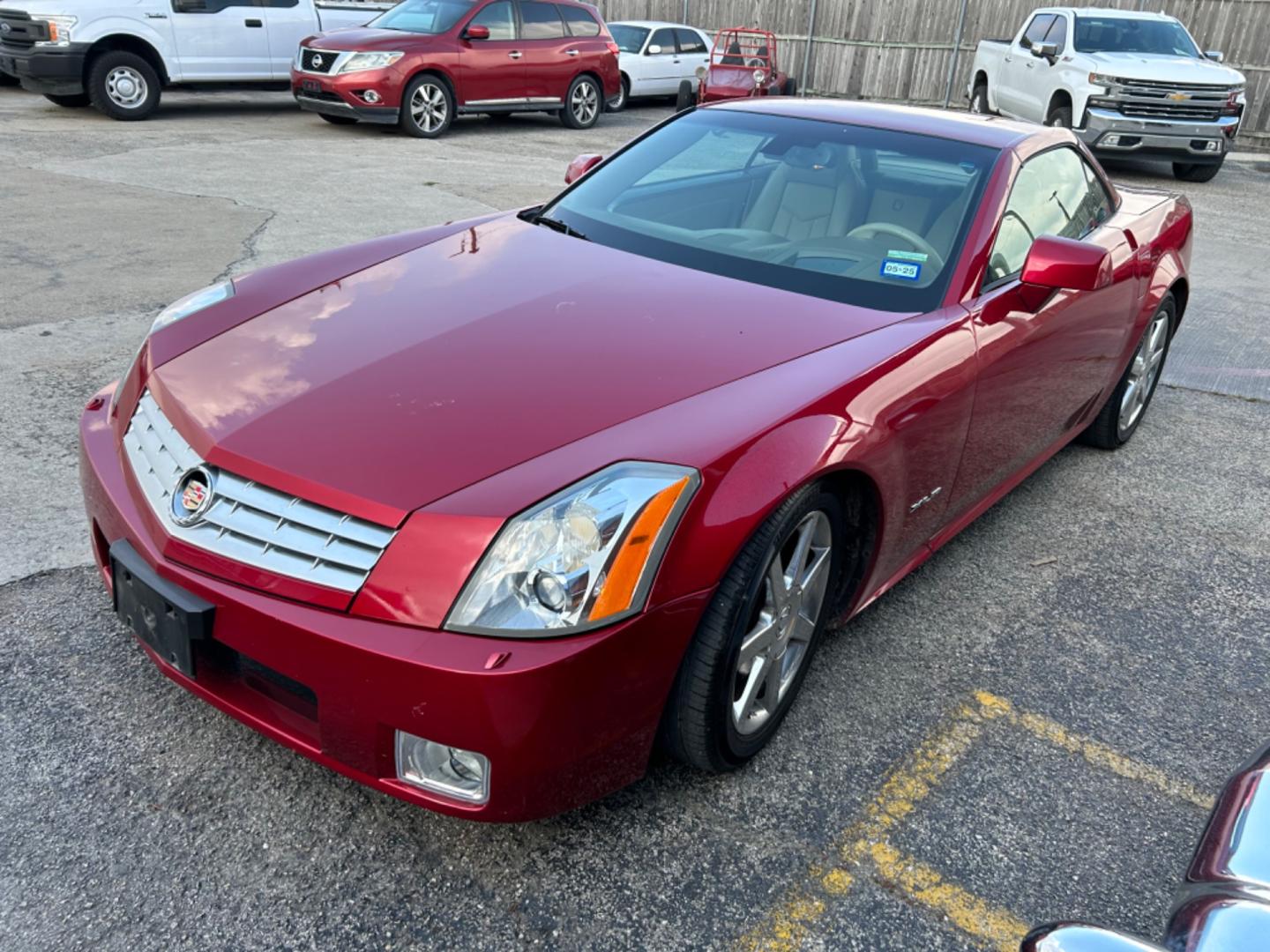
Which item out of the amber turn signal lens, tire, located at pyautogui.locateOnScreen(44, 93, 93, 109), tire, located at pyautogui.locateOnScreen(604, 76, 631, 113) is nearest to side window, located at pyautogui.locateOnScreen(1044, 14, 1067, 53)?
tire, located at pyautogui.locateOnScreen(604, 76, 631, 113)

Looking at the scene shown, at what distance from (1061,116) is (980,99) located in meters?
3.78

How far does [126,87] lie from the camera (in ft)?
38.4

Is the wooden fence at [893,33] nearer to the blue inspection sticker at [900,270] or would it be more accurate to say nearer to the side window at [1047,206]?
the side window at [1047,206]

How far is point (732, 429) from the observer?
2.17 metres

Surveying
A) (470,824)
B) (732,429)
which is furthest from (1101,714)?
(470,824)

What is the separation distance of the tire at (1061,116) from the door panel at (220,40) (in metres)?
9.44

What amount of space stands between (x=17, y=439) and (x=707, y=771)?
2.94 m

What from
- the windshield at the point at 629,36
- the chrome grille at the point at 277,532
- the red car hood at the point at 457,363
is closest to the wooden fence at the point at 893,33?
the windshield at the point at 629,36

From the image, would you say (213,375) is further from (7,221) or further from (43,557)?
(7,221)

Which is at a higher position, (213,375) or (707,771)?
(213,375)

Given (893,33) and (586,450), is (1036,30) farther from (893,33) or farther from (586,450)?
(586,450)

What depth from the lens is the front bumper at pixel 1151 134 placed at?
11.7 metres

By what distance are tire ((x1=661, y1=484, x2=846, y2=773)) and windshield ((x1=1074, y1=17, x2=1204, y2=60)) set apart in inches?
477

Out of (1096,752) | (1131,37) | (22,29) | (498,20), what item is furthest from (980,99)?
(1096,752)
